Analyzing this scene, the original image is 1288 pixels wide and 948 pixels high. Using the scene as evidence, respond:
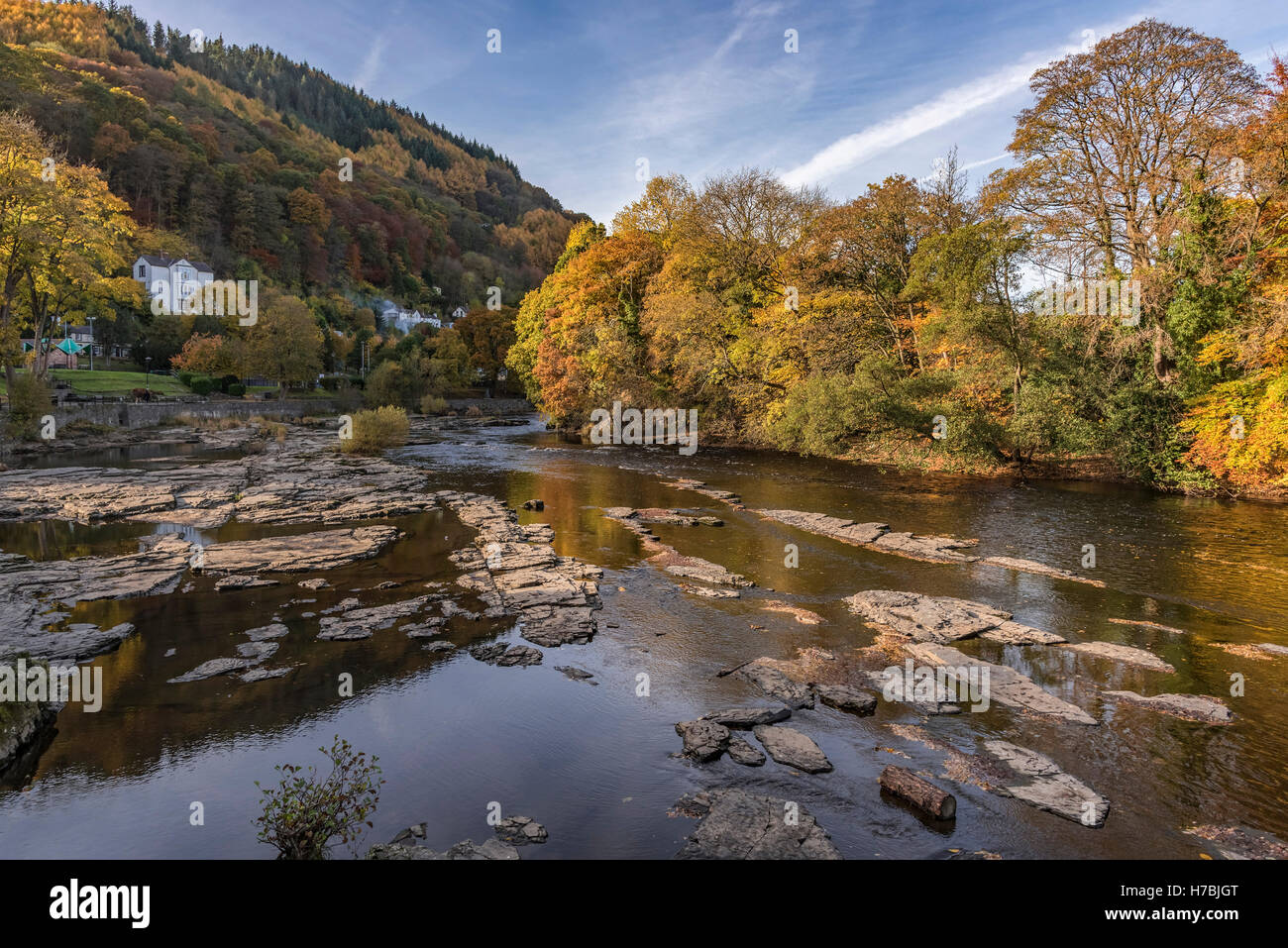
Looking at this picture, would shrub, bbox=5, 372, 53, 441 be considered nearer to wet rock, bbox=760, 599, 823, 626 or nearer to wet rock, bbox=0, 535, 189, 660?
wet rock, bbox=0, 535, 189, 660

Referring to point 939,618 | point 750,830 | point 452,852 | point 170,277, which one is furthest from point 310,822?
point 170,277

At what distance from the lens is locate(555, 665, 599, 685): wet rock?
27.2ft

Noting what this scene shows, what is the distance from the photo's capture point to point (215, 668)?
8203mm

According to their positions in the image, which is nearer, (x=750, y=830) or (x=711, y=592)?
(x=750, y=830)

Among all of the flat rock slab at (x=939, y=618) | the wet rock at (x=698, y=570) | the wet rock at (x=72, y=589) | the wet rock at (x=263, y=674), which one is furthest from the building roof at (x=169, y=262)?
the flat rock slab at (x=939, y=618)

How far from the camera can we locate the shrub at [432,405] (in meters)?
61.4

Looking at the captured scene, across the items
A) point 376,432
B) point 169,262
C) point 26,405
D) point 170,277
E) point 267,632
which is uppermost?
point 169,262

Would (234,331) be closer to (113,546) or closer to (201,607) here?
(113,546)

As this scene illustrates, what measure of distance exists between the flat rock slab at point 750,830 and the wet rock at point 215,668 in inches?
242

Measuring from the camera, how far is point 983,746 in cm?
652

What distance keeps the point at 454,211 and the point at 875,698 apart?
619 ft

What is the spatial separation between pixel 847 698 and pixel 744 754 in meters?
1.81

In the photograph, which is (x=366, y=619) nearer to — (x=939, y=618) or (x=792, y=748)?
(x=792, y=748)
